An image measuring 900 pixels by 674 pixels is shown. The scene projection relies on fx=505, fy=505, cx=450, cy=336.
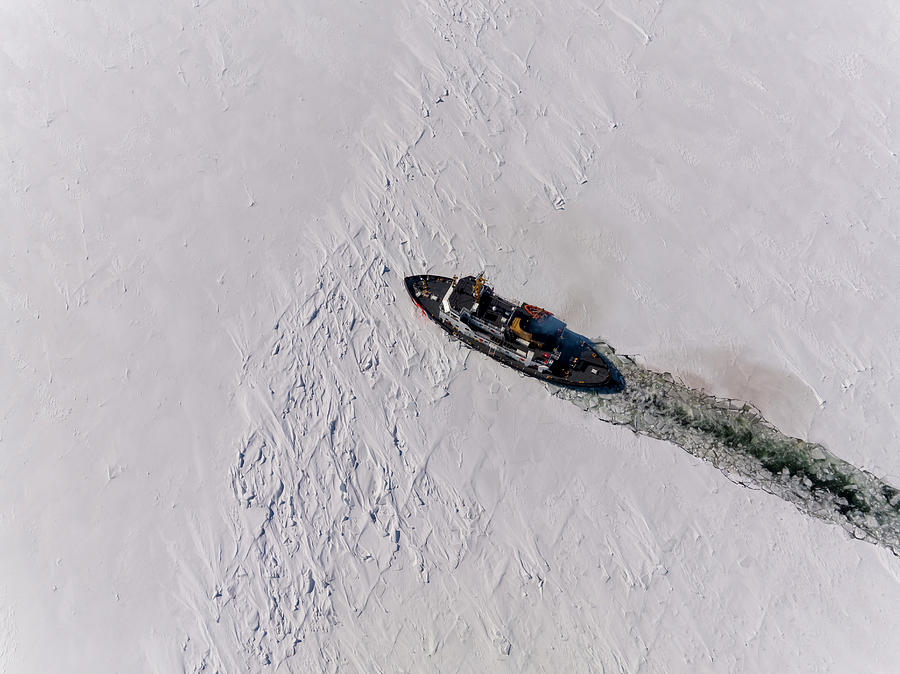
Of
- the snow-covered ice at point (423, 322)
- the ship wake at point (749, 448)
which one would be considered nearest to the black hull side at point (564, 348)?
the ship wake at point (749, 448)

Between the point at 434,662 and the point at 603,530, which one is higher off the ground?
the point at 603,530

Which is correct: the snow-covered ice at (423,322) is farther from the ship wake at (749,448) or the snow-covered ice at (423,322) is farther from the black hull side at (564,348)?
the black hull side at (564,348)

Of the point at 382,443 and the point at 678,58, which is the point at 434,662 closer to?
the point at 382,443

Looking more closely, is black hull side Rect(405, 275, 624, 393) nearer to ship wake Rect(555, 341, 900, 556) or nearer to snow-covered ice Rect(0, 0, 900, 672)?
ship wake Rect(555, 341, 900, 556)

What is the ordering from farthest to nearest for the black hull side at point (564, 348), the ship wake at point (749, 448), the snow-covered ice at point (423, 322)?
the black hull side at point (564, 348), the ship wake at point (749, 448), the snow-covered ice at point (423, 322)

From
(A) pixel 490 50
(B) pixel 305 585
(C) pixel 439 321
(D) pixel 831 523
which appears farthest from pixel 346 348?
(D) pixel 831 523

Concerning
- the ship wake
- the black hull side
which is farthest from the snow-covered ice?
the black hull side
